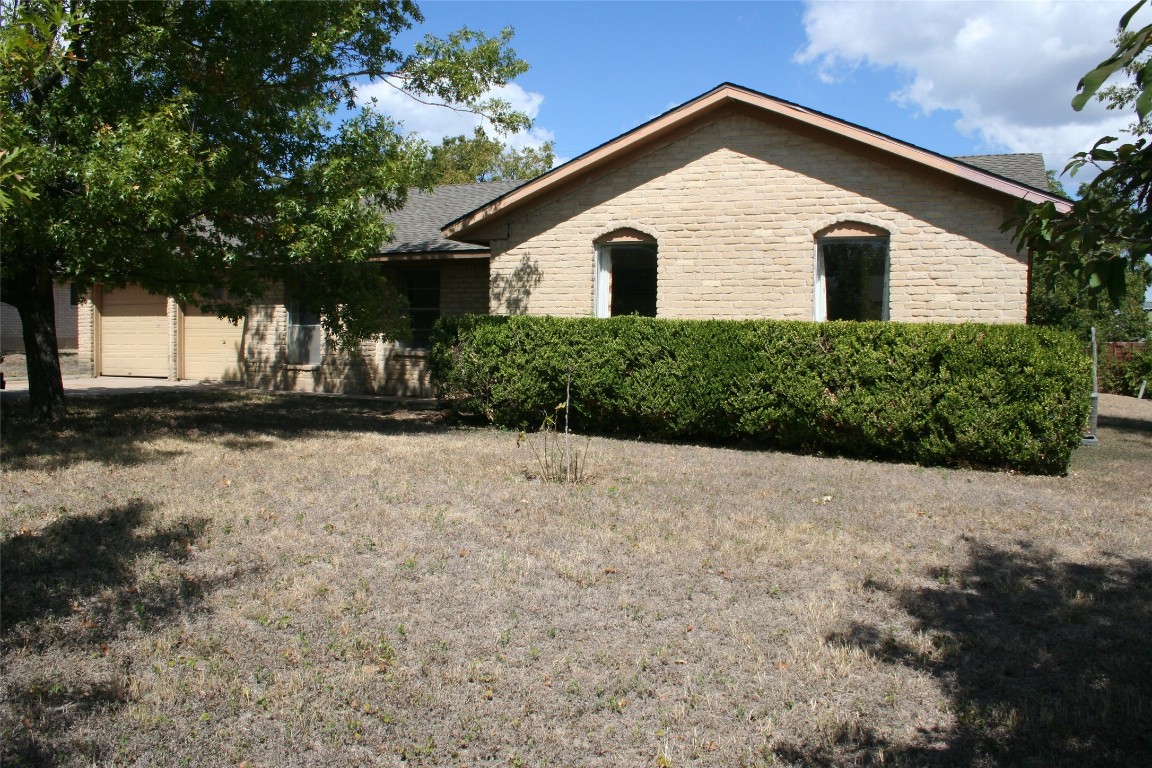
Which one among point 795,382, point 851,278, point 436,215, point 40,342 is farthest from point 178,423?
point 851,278

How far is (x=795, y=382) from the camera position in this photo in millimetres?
10930

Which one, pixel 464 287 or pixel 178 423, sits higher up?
pixel 464 287

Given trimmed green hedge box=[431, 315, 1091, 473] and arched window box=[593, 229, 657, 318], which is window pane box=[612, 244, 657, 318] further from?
trimmed green hedge box=[431, 315, 1091, 473]

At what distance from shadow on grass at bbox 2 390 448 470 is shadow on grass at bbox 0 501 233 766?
9.65 ft

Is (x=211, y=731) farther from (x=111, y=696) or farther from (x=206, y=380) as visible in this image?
(x=206, y=380)

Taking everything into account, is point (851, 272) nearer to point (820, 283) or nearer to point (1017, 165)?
point (820, 283)

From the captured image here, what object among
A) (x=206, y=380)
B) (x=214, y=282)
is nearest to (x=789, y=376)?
(x=214, y=282)

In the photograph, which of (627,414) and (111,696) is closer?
(111,696)

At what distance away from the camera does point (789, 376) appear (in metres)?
11.0

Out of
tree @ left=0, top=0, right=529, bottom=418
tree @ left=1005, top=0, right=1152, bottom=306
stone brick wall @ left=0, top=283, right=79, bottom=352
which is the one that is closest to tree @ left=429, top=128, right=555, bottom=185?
stone brick wall @ left=0, top=283, right=79, bottom=352

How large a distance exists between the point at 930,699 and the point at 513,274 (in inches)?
434

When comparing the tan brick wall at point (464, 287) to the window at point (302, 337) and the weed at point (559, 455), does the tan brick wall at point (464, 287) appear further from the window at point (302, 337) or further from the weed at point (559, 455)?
the weed at point (559, 455)

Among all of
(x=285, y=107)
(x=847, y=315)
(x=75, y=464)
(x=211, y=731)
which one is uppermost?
(x=285, y=107)

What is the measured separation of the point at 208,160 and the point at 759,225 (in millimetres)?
7637
